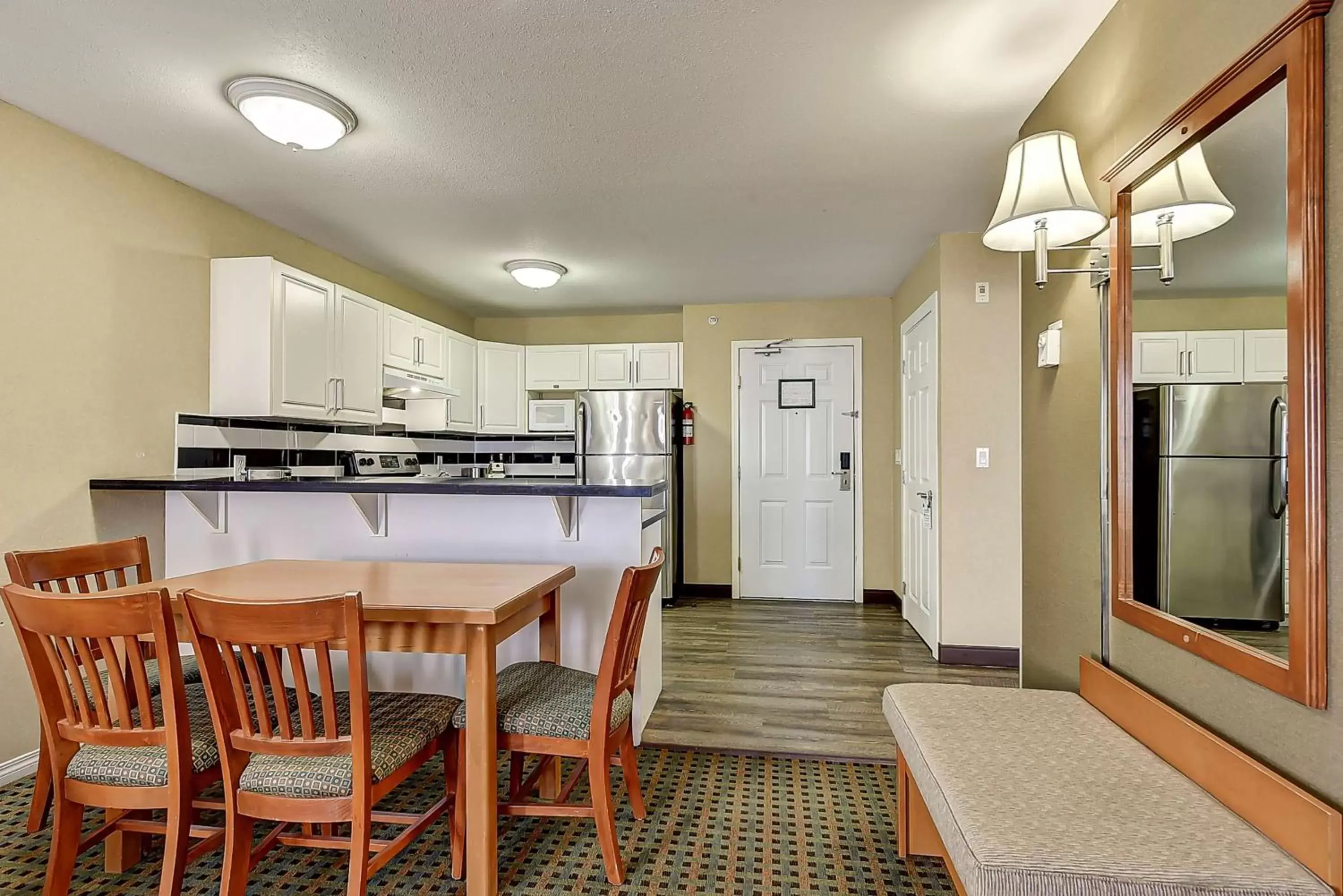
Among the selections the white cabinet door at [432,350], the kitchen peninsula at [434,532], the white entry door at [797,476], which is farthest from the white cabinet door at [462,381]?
the kitchen peninsula at [434,532]

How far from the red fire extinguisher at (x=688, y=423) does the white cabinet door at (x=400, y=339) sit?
202cm

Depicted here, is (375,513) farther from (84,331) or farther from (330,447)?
(330,447)

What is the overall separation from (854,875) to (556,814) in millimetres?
818

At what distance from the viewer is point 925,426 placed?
4246 millimetres

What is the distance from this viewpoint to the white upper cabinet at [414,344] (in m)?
4.32

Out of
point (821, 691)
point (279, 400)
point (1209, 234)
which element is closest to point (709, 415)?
point (821, 691)

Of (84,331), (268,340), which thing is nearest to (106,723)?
(84,331)

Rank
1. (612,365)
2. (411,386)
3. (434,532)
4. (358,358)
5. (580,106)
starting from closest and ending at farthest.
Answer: (580,106) < (434,532) < (358,358) < (411,386) < (612,365)

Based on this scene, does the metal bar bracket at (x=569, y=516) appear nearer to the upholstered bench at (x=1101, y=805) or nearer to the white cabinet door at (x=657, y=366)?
the upholstered bench at (x=1101, y=805)

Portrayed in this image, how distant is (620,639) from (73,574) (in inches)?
68.2

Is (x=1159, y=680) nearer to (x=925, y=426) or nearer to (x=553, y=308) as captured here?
(x=925, y=426)

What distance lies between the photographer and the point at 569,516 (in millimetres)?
2775

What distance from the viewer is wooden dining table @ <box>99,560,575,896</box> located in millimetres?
1760

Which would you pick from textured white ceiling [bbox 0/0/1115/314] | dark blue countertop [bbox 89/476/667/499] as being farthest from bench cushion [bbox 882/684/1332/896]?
textured white ceiling [bbox 0/0/1115/314]
